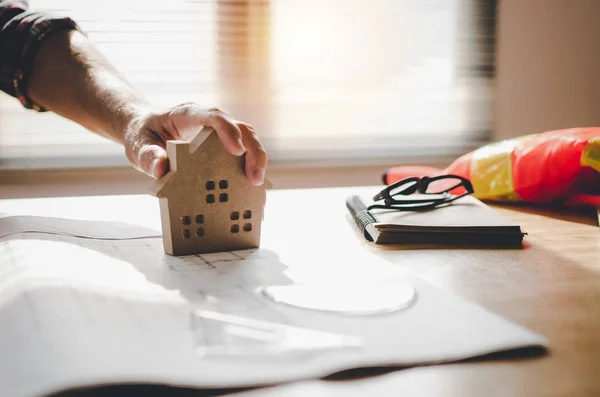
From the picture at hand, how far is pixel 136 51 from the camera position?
2184 mm

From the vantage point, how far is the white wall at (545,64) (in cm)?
242

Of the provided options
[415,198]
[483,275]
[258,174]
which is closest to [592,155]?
[415,198]

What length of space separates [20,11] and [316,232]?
29.1 inches

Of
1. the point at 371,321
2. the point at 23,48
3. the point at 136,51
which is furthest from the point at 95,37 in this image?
the point at 371,321

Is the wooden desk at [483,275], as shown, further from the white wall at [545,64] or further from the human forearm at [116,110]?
the white wall at [545,64]

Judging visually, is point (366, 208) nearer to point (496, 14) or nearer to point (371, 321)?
point (371, 321)

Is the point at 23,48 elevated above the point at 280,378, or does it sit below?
above

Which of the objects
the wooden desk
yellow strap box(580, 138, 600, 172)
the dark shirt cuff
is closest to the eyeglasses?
the wooden desk

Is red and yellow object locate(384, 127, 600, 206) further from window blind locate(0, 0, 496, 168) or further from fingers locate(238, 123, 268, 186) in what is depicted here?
window blind locate(0, 0, 496, 168)

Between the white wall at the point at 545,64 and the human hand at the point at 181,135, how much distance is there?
1840mm

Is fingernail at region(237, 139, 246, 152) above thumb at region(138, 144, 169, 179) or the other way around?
above

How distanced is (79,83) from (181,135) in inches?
13.3

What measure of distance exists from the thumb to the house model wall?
0.04 feet

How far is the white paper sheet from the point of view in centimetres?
41
